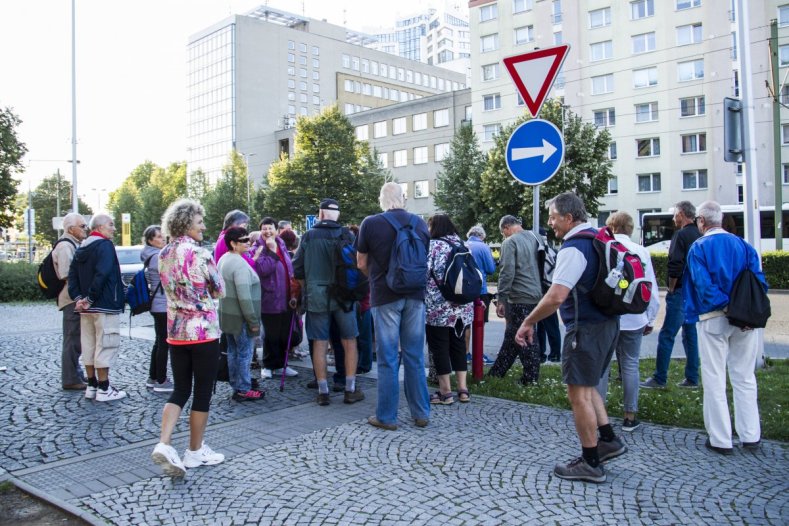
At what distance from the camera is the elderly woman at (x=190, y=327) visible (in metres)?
4.72

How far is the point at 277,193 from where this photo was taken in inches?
1828

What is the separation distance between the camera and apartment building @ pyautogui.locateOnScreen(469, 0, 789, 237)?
45938 mm

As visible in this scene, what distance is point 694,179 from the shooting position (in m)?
47.7

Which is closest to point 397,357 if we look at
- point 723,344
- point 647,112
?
point 723,344

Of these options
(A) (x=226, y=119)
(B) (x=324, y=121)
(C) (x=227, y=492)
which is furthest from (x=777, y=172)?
(A) (x=226, y=119)

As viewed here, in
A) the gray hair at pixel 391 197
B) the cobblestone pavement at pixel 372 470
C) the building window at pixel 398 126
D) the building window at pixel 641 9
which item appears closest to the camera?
the cobblestone pavement at pixel 372 470

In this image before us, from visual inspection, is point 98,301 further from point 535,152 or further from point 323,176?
point 323,176

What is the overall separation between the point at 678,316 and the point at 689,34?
47.3 meters

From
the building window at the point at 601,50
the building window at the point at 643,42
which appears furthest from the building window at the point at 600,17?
the building window at the point at 643,42

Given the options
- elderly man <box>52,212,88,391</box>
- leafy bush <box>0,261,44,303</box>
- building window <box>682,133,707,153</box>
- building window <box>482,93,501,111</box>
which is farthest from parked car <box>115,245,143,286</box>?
building window <box>482,93,501,111</box>

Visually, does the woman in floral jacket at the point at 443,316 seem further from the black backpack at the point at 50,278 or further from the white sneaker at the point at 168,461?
the black backpack at the point at 50,278

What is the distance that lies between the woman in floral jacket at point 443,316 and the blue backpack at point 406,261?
2.40 ft

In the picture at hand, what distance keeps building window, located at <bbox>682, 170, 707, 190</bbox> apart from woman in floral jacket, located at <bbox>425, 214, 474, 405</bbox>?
150 ft

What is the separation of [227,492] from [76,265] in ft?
12.6
